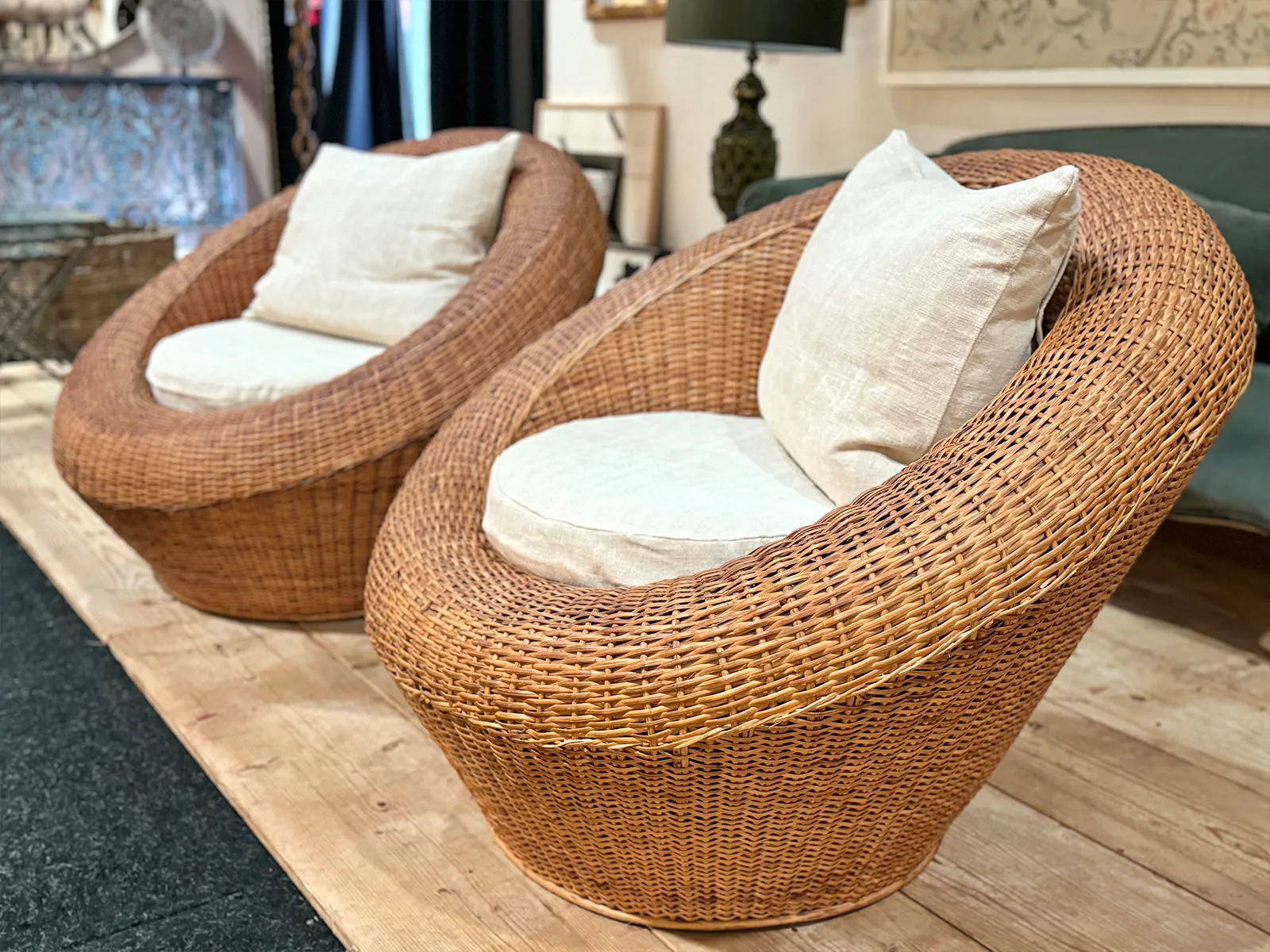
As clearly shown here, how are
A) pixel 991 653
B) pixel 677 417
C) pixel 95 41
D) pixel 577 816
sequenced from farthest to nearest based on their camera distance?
pixel 95 41, pixel 677 417, pixel 577 816, pixel 991 653

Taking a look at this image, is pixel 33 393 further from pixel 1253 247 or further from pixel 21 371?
pixel 1253 247

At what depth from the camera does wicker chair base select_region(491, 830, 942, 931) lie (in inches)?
57.7

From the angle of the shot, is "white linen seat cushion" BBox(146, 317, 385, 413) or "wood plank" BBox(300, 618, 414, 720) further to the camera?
"white linen seat cushion" BBox(146, 317, 385, 413)

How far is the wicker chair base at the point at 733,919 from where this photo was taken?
4.81ft

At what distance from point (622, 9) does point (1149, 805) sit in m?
3.23

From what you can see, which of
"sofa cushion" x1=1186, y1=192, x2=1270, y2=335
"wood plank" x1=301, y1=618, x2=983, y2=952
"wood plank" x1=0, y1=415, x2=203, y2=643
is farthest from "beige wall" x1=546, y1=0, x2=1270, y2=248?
"wood plank" x1=0, y1=415, x2=203, y2=643

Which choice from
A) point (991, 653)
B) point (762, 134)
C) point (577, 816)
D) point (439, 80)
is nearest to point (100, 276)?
point (439, 80)

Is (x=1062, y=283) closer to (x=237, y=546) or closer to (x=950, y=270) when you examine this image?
(x=950, y=270)

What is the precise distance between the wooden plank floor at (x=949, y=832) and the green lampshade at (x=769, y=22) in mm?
1581

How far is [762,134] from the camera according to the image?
11.2 feet

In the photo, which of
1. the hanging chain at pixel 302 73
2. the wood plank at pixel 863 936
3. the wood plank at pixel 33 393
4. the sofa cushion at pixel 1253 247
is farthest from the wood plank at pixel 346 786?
the hanging chain at pixel 302 73

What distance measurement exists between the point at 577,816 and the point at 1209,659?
53.2 inches

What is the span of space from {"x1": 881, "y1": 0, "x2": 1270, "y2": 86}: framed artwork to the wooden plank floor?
1174 mm

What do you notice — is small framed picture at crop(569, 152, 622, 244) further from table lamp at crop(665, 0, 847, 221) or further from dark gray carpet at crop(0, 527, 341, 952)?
dark gray carpet at crop(0, 527, 341, 952)
